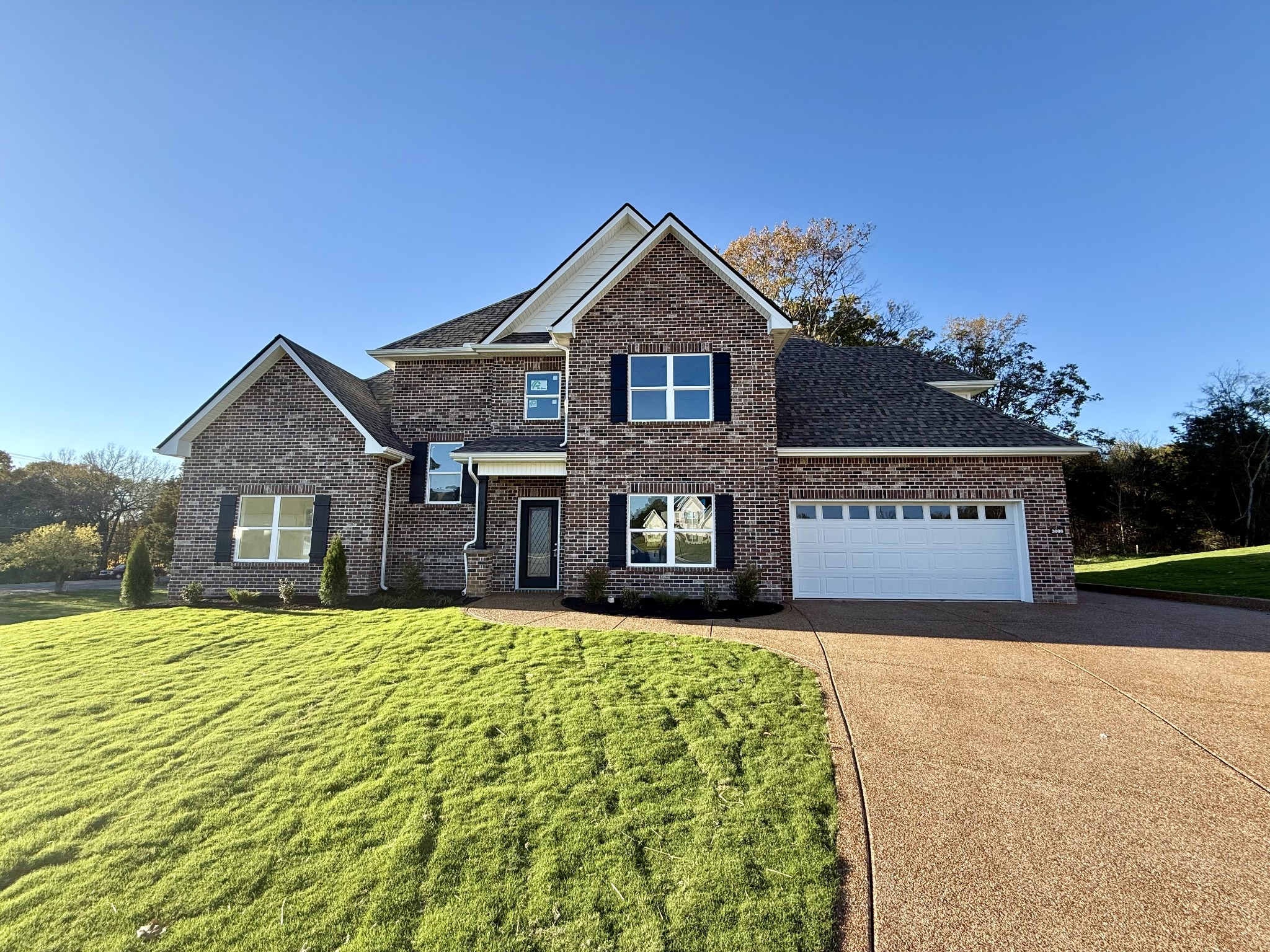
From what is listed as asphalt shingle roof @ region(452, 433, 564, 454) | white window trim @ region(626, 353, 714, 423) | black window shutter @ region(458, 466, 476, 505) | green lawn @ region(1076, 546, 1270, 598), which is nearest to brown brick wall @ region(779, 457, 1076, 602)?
white window trim @ region(626, 353, 714, 423)

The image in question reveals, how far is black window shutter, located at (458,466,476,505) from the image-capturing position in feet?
46.5

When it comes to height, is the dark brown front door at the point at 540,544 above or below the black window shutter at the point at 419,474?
below

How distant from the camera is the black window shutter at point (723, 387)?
1213cm

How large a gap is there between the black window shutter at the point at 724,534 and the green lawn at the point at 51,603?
1611 cm

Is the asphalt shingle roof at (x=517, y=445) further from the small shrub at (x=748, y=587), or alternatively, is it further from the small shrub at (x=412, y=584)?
the small shrub at (x=748, y=587)

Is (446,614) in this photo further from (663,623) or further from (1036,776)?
(1036,776)

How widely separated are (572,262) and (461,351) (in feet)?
12.3

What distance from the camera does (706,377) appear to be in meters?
12.3

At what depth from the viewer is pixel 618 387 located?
12398 millimetres

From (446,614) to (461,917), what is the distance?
729 centimetres

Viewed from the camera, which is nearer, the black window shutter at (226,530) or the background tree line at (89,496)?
the black window shutter at (226,530)

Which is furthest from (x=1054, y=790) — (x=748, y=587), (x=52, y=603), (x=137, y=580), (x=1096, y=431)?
(x=1096, y=431)

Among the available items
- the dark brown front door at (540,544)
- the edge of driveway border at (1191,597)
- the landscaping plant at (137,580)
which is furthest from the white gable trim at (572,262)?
the edge of driveway border at (1191,597)

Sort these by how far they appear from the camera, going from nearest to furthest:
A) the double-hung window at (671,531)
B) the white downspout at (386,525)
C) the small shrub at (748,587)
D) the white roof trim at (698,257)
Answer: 1. the small shrub at (748,587)
2. the double-hung window at (671,531)
3. the white roof trim at (698,257)
4. the white downspout at (386,525)
